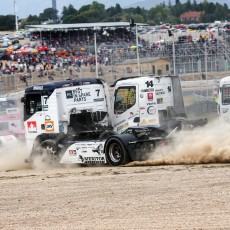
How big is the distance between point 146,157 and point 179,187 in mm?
5511

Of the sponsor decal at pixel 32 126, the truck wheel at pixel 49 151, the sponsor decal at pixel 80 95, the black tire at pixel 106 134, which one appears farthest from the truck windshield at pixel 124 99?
the sponsor decal at pixel 32 126

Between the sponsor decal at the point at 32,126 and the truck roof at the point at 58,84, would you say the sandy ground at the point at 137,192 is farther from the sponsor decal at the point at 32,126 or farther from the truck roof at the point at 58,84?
the truck roof at the point at 58,84

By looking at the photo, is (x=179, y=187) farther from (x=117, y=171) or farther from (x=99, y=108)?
(x=99, y=108)

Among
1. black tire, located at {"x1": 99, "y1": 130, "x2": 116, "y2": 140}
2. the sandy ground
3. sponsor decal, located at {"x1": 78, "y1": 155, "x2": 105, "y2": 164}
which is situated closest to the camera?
the sandy ground

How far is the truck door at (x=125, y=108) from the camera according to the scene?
1947 cm

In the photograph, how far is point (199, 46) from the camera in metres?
31.5

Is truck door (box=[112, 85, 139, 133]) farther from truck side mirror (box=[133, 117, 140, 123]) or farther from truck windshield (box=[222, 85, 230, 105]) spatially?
truck windshield (box=[222, 85, 230, 105])

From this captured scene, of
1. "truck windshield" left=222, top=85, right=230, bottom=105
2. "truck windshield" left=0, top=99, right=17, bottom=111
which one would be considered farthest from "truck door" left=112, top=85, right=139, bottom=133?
"truck windshield" left=0, top=99, right=17, bottom=111

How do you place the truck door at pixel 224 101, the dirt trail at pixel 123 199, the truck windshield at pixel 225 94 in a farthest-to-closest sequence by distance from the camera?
the truck windshield at pixel 225 94, the truck door at pixel 224 101, the dirt trail at pixel 123 199

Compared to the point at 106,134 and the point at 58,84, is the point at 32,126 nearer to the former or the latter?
the point at 58,84

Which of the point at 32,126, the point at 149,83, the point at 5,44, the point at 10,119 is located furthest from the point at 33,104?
the point at 5,44

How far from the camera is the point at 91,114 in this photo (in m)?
19.5

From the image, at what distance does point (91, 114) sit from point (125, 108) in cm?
95

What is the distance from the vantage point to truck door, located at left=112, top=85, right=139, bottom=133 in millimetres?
19469
